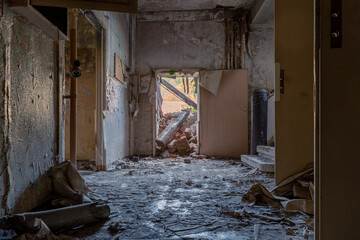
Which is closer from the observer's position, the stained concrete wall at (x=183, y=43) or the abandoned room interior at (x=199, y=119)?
the abandoned room interior at (x=199, y=119)

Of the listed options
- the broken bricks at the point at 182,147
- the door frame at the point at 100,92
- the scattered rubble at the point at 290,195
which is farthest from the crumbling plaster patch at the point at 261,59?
the scattered rubble at the point at 290,195

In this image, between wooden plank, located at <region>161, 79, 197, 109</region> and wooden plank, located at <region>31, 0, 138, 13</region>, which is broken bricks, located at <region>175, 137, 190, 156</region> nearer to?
wooden plank, located at <region>31, 0, 138, 13</region>

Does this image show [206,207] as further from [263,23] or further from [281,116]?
[263,23]

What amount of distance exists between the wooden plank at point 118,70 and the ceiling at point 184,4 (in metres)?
1.90

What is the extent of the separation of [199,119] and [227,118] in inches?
28.8

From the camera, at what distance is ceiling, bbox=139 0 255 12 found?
611 centimetres

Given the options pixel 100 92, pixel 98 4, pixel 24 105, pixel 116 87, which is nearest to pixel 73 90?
pixel 24 105

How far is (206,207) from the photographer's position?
2.33 metres

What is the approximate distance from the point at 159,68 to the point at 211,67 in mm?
1400

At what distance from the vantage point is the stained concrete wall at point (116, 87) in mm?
4480

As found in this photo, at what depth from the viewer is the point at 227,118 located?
6.36 m

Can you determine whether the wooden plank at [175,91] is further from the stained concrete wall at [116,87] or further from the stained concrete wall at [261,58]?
the stained concrete wall at [261,58]
